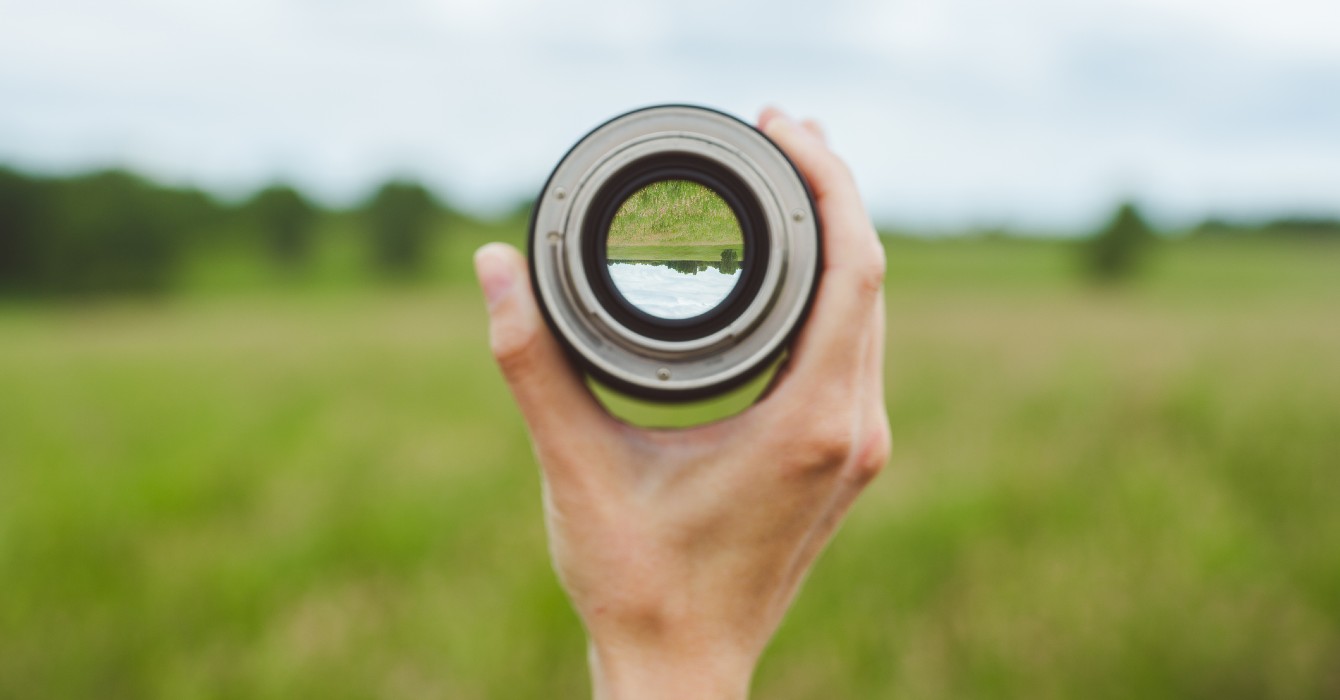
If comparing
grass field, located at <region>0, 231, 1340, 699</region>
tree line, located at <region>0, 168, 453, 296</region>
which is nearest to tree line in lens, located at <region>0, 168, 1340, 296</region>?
tree line, located at <region>0, 168, 453, 296</region>

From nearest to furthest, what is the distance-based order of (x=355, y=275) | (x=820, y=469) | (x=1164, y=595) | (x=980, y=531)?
1. (x=820, y=469)
2. (x=1164, y=595)
3. (x=980, y=531)
4. (x=355, y=275)

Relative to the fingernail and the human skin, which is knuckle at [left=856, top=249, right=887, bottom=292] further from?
the fingernail

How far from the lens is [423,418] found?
643 centimetres

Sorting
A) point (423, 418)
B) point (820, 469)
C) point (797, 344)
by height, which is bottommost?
point (423, 418)

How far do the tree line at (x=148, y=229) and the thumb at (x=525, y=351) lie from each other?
43.2 metres

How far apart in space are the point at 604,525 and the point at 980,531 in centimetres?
322

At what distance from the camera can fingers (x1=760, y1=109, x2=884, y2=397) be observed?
1.11m

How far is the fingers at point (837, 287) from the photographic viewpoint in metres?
1.11

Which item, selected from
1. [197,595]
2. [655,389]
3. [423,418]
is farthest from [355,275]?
[655,389]

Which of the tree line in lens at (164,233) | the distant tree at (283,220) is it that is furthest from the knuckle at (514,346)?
the distant tree at (283,220)

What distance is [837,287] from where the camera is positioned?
3.69 feet

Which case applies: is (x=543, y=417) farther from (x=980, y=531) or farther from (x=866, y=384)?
(x=980, y=531)

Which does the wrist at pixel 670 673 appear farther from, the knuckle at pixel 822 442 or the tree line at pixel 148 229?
the tree line at pixel 148 229

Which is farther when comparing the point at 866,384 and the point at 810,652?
the point at 810,652
